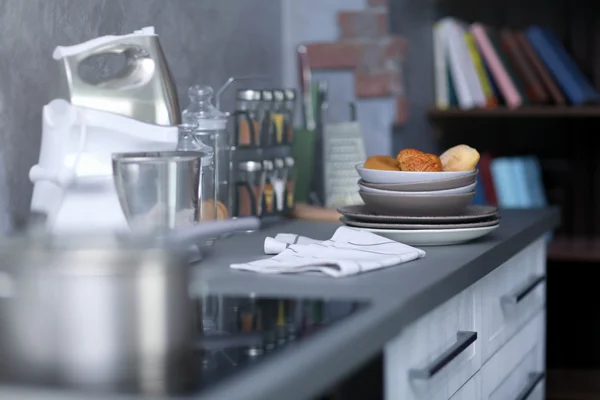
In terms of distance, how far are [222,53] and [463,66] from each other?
40.9 inches

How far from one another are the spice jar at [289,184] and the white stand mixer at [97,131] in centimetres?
64

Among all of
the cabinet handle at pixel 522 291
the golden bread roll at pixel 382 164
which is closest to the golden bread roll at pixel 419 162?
the golden bread roll at pixel 382 164

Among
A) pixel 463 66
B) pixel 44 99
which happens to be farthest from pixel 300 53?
pixel 44 99

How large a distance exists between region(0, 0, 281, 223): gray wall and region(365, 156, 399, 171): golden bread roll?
1.63ft

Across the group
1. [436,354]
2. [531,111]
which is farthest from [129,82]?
[531,111]

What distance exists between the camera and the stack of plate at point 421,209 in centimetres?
178

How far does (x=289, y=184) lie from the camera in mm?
2275

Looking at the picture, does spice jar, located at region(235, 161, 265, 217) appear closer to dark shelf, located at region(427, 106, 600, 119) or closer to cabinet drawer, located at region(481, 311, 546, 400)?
cabinet drawer, located at region(481, 311, 546, 400)

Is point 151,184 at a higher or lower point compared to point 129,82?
lower

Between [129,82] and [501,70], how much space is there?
6.13 feet

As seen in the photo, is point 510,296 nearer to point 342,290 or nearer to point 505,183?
point 342,290

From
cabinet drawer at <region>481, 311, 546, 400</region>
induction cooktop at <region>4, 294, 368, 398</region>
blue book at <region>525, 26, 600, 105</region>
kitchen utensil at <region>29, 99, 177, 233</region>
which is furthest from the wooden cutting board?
blue book at <region>525, 26, 600, 105</region>

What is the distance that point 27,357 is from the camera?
91 centimetres

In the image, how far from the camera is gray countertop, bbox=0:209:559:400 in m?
A: 0.89
